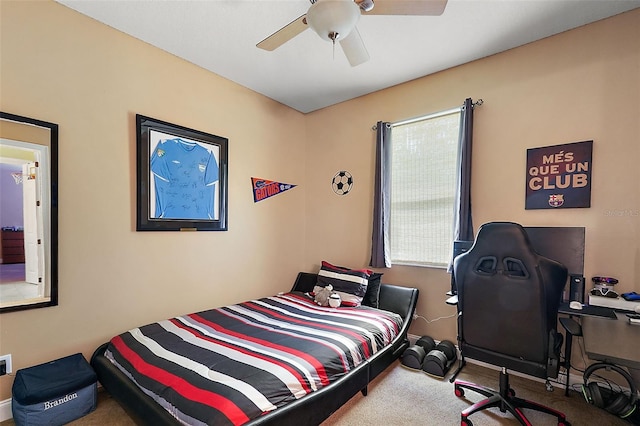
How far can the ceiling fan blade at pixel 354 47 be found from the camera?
1.91 metres

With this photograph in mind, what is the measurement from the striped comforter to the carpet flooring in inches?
12.1

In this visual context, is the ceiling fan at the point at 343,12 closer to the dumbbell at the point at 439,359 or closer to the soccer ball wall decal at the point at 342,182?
the soccer ball wall decal at the point at 342,182

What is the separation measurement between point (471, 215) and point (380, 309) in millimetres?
1304

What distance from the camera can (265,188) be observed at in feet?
11.9

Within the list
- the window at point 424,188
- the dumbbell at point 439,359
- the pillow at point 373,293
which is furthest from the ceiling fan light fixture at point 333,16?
the dumbbell at point 439,359

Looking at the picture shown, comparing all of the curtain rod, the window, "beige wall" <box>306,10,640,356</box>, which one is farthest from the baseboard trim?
the curtain rod

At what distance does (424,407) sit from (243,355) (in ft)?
4.33

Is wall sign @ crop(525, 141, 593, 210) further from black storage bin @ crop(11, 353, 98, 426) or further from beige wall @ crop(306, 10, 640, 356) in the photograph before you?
black storage bin @ crop(11, 353, 98, 426)

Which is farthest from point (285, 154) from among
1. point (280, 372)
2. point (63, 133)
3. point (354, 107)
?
point (280, 372)

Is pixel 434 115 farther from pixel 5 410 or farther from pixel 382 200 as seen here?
pixel 5 410

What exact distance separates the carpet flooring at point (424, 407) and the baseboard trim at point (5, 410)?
0.04 meters

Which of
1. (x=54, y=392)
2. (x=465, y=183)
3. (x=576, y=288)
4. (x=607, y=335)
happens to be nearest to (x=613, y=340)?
(x=607, y=335)

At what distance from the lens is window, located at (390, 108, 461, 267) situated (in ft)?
9.82

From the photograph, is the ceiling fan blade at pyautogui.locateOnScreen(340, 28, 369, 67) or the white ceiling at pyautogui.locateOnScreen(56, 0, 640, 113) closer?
the ceiling fan blade at pyautogui.locateOnScreen(340, 28, 369, 67)
